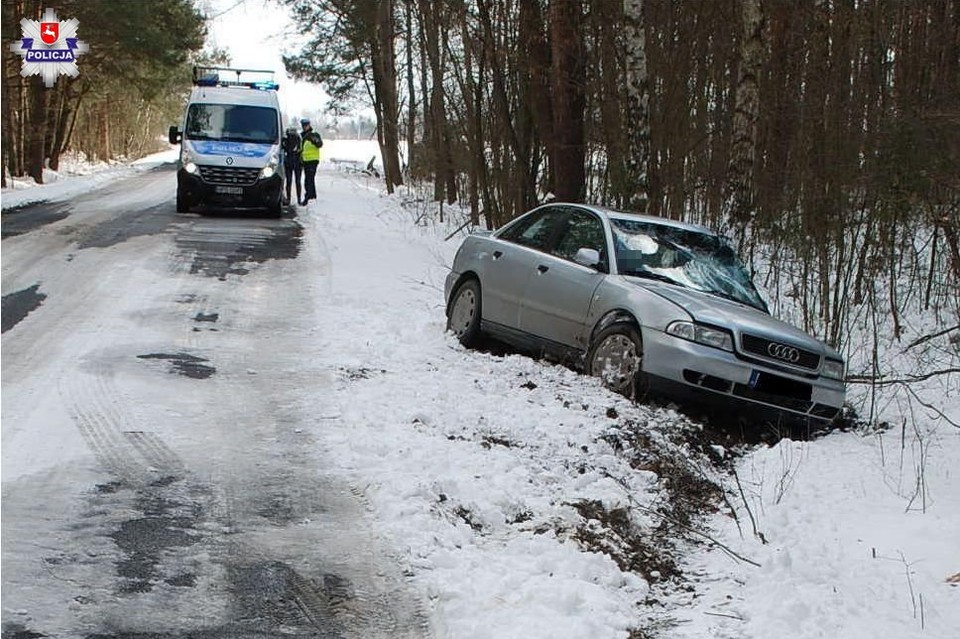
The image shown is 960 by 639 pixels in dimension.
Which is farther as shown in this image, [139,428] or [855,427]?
[855,427]

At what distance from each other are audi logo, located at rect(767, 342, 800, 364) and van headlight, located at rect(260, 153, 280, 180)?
554 inches

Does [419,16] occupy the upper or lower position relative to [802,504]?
upper

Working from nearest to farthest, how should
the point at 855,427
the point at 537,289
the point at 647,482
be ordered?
the point at 647,482 → the point at 855,427 → the point at 537,289

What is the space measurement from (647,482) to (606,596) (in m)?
1.83

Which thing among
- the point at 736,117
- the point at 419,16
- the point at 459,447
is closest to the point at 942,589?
the point at 459,447

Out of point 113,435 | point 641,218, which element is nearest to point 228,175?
point 641,218

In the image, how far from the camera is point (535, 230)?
9992mm

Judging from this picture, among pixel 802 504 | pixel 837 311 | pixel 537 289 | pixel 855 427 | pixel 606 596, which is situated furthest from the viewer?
pixel 837 311

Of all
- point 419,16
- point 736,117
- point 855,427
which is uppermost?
point 419,16

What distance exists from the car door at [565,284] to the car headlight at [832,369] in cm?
190

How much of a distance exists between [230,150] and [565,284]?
41.5 feet

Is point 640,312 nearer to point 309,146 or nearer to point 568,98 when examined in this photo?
point 568,98

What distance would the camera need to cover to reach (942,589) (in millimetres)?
4672

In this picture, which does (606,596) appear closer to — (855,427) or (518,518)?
(518,518)
